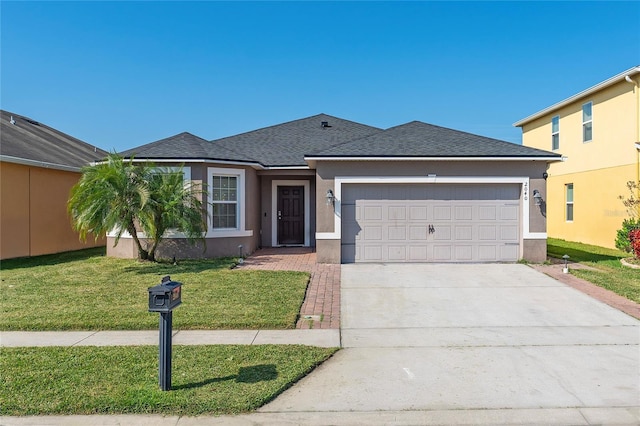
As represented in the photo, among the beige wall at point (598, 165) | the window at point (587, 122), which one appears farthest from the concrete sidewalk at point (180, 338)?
the window at point (587, 122)

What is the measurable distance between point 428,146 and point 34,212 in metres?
12.6

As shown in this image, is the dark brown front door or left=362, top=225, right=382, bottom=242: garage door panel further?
the dark brown front door

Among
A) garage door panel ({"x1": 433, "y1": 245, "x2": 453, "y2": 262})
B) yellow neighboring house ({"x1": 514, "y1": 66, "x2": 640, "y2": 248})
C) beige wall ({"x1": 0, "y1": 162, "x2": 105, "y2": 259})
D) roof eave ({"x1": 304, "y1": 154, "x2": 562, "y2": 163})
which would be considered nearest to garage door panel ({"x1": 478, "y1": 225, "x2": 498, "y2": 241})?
garage door panel ({"x1": 433, "y1": 245, "x2": 453, "y2": 262})

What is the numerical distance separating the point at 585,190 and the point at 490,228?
795cm

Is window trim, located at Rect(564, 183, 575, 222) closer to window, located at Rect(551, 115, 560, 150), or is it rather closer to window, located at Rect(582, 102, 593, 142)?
window, located at Rect(551, 115, 560, 150)

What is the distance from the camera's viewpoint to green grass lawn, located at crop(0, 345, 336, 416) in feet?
11.8

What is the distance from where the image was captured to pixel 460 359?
4.86 meters

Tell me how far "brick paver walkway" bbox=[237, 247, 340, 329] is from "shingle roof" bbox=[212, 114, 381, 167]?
3.17 meters

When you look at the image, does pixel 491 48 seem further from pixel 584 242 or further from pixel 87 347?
pixel 87 347

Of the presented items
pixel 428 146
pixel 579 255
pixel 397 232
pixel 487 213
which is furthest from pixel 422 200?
pixel 579 255

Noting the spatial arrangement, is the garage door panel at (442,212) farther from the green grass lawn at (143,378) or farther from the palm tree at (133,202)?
the green grass lawn at (143,378)

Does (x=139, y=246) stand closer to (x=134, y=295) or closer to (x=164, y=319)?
(x=134, y=295)

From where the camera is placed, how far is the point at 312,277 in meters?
9.50

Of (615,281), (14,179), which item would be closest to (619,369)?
(615,281)
